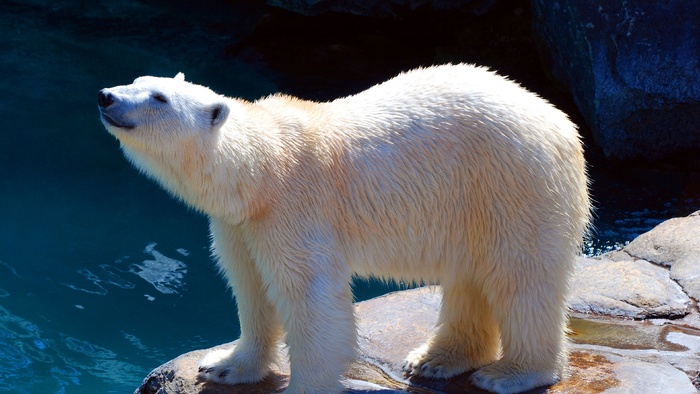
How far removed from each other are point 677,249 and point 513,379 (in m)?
2.04

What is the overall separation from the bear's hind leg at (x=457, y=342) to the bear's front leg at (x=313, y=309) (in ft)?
2.07

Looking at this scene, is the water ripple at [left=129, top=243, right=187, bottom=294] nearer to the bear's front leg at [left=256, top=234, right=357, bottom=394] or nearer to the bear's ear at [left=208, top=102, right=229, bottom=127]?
the bear's front leg at [left=256, top=234, right=357, bottom=394]

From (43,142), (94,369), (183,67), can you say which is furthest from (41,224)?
(183,67)

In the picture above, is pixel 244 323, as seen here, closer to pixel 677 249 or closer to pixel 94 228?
pixel 677 249

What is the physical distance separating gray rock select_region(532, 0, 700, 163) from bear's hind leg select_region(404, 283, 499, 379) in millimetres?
3826

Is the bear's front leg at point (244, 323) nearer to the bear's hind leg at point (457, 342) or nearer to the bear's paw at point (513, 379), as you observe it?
the bear's hind leg at point (457, 342)

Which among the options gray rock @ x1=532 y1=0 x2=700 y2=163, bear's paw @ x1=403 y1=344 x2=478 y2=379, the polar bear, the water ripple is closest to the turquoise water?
the water ripple

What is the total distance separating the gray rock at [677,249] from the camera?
508cm

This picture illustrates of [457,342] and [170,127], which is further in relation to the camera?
[457,342]

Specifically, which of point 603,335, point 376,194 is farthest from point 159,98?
point 603,335

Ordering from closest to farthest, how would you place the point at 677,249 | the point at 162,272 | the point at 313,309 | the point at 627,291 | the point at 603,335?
the point at 313,309, the point at 603,335, the point at 627,291, the point at 677,249, the point at 162,272

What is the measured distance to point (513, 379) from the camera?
3.85m

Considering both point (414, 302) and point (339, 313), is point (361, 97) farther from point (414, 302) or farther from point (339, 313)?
point (414, 302)

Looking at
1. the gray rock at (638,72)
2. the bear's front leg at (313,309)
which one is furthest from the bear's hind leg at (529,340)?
the gray rock at (638,72)
